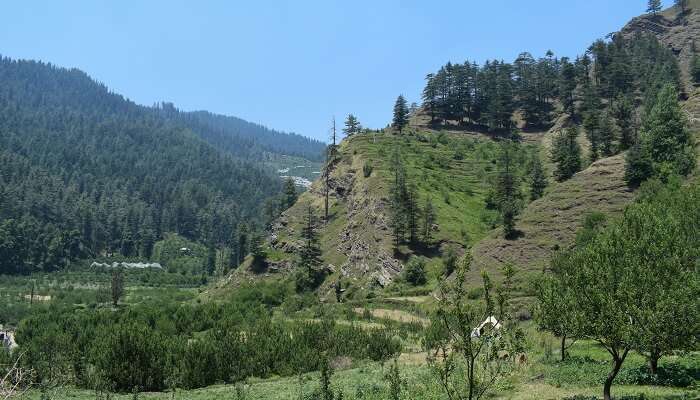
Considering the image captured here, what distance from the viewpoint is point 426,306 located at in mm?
59750

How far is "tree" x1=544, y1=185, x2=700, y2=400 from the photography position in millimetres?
18391

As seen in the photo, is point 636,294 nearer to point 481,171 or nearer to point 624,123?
point 624,123

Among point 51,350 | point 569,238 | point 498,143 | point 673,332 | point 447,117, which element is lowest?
point 51,350

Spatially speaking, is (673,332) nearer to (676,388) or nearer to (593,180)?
(676,388)

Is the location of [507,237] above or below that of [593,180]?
below

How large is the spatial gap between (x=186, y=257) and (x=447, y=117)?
100403 millimetres

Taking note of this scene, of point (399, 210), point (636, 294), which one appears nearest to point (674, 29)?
point (399, 210)

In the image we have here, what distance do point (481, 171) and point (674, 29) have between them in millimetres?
98417

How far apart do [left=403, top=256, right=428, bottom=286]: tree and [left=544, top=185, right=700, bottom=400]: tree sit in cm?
5024

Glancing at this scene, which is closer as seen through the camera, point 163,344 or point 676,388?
point 676,388

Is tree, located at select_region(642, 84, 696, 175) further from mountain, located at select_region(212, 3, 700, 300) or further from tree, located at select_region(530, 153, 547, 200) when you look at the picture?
tree, located at select_region(530, 153, 547, 200)

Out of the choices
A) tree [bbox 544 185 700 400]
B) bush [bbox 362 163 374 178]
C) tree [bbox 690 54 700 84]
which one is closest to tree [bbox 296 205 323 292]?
bush [bbox 362 163 374 178]

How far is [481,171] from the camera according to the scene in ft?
327

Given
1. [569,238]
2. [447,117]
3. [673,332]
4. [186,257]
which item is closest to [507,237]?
[569,238]
